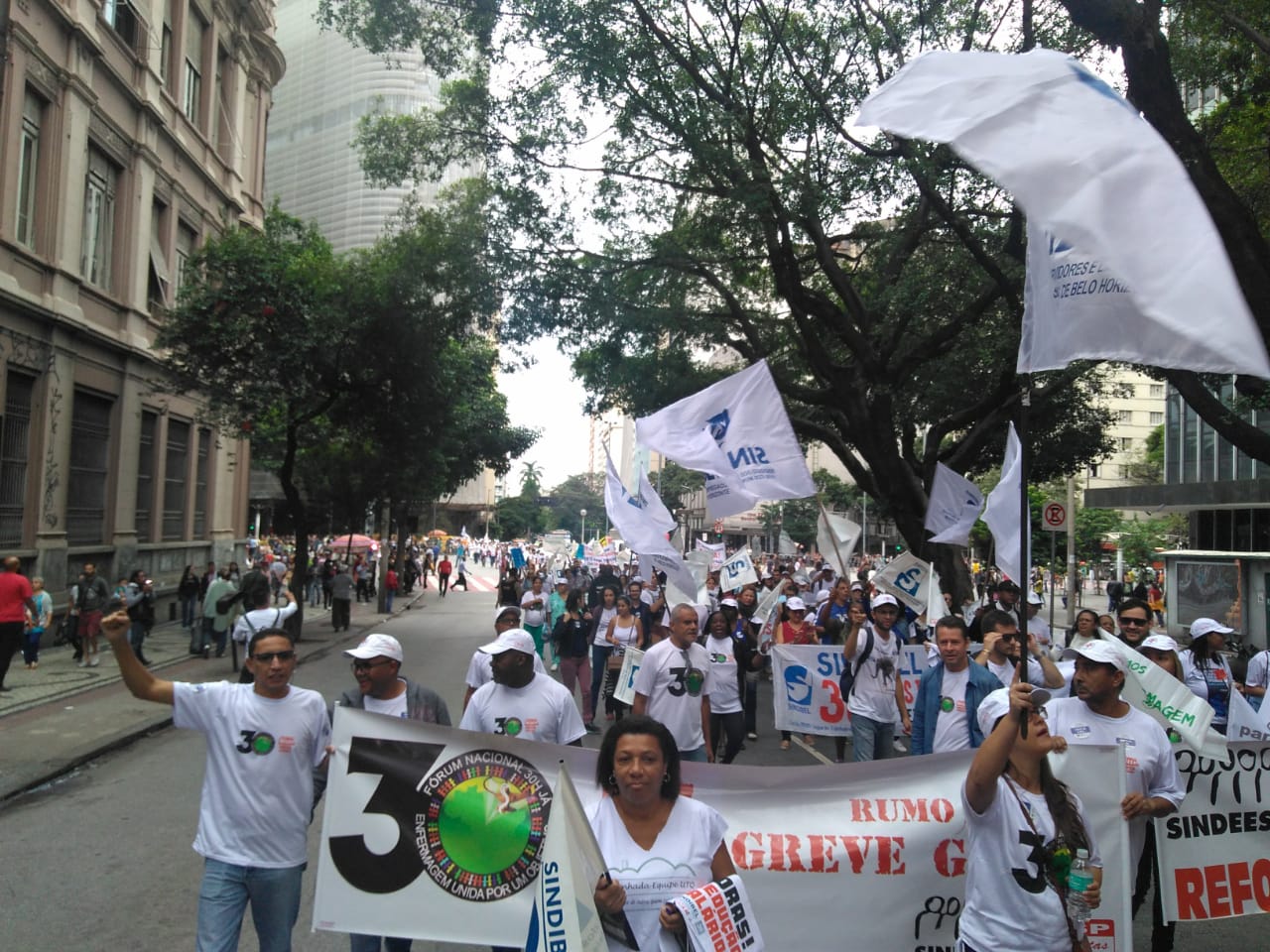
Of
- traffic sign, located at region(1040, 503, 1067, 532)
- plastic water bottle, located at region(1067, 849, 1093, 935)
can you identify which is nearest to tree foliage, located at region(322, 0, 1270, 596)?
traffic sign, located at region(1040, 503, 1067, 532)

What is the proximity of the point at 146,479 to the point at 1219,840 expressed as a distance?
72.6 feet

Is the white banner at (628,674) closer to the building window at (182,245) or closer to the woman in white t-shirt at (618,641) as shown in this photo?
the woman in white t-shirt at (618,641)

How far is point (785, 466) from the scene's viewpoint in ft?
30.7

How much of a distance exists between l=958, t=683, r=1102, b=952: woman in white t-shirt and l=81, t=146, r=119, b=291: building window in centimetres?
2006

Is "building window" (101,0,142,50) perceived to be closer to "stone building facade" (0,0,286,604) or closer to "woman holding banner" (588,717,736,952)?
"stone building facade" (0,0,286,604)

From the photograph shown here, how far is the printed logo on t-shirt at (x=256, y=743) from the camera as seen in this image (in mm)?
4094

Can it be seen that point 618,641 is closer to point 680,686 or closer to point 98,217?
point 680,686

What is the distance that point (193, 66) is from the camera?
24.6 metres

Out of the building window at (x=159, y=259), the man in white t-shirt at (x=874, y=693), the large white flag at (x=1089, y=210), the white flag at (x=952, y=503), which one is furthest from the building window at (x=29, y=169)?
the large white flag at (x=1089, y=210)

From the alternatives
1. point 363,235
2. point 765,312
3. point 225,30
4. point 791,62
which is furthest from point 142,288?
point 363,235

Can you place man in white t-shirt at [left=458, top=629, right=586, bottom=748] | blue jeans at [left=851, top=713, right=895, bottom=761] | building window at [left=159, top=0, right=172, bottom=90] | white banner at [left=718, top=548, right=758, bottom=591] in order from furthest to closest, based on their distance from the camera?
1. building window at [left=159, top=0, right=172, bottom=90]
2. white banner at [left=718, top=548, right=758, bottom=591]
3. blue jeans at [left=851, top=713, right=895, bottom=761]
4. man in white t-shirt at [left=458, top=629, right=586, bottom=748]

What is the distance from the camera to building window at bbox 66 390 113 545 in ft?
62.1

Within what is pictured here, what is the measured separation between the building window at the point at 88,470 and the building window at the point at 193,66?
319 inches

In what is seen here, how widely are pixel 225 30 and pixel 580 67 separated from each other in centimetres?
1602
